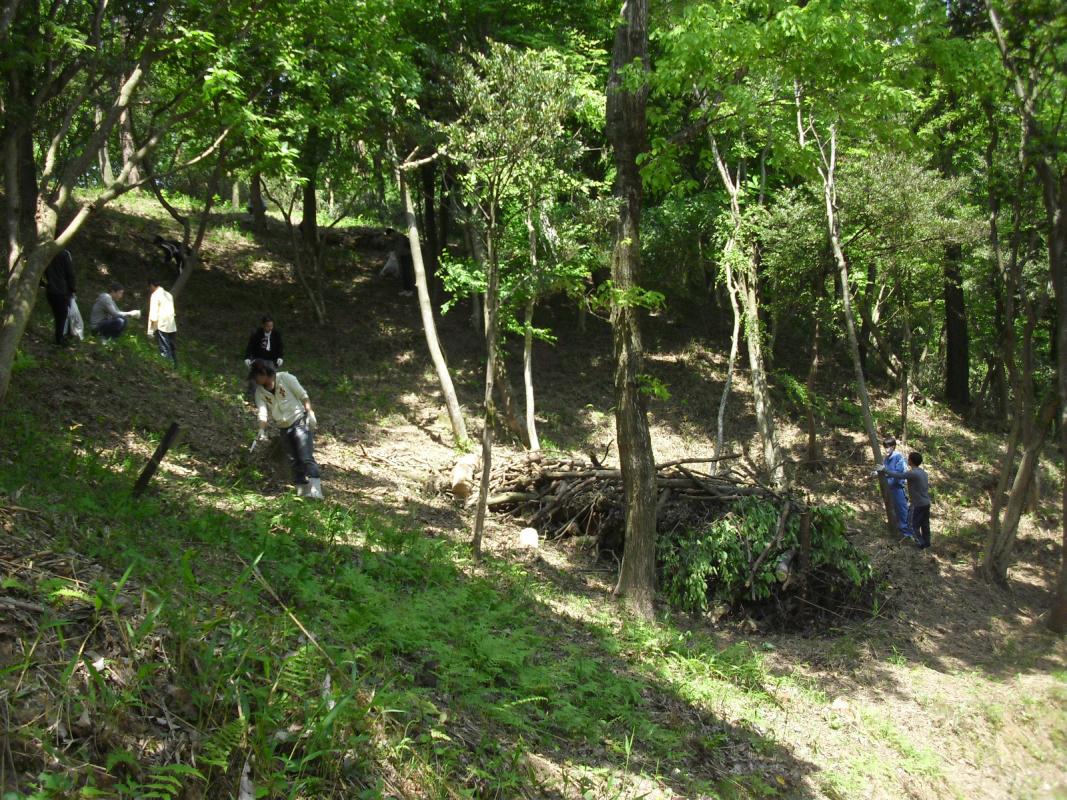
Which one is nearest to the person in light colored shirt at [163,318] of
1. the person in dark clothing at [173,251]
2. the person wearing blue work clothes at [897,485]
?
the person in dark clothing at [173,251]

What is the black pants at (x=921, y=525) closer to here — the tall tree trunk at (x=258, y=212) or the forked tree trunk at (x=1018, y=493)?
the forked tree trunk at (x=1018, y=493)

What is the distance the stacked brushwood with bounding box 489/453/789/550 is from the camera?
10.7m

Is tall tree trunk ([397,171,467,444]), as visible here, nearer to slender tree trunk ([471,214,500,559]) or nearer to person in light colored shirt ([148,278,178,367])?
person in light colored shirt ([148,278,178,367])

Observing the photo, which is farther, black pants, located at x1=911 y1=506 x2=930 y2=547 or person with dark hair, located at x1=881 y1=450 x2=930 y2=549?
black pants, located at x1=911 y1=506 x2=930 y2=547

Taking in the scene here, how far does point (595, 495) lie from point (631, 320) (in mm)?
3477

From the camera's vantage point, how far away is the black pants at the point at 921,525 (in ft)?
45.0

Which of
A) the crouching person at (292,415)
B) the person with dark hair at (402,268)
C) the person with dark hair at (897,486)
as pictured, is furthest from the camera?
the person with dark hair at (402,268)

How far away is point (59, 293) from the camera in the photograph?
426 inches

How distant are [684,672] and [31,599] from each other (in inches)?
218

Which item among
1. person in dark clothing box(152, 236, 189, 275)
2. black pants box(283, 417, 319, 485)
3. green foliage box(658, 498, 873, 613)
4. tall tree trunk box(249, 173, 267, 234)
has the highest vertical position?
tall tree trunk box(249, 173, 267, 234)

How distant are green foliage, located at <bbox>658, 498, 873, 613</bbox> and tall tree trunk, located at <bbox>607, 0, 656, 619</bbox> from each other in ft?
3.89

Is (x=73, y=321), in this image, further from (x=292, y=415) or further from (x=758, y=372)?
(x=758, y=372)

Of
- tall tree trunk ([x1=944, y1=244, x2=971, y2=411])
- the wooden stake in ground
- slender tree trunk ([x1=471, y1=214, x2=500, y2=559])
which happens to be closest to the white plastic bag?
the wooden stake in ground

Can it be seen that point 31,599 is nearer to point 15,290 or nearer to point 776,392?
point 15,290
